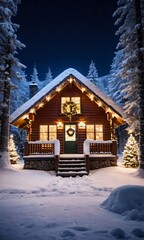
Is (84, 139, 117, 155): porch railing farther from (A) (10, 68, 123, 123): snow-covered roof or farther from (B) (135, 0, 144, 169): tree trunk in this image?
(B) (135, 0, 144, 169): tree trunk

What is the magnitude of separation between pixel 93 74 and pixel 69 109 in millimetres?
27968

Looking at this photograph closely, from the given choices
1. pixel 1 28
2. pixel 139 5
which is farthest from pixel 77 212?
pixel 139 5

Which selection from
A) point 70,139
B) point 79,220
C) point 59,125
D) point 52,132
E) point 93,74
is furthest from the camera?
point 93,74

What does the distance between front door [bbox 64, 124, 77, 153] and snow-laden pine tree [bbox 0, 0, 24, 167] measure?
237 inches

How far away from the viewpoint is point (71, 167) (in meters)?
15.5

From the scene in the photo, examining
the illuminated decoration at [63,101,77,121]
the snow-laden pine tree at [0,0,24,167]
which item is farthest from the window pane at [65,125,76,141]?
the snow-laden pine tree at [0,0,24,167]

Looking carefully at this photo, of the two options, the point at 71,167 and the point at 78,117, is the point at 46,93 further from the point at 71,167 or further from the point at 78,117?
the point at 71,167

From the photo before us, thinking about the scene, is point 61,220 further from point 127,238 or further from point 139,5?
point 139,5

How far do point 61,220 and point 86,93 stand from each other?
16.3m

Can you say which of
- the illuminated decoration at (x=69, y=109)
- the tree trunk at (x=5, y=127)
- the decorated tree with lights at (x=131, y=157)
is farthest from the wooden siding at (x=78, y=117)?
the tree trunk at (x=5, y=127)

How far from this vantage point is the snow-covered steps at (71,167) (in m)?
14.3

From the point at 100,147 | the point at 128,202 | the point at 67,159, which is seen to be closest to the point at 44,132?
the point at 67,159

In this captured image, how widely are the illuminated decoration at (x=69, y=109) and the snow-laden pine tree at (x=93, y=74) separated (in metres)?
26.2

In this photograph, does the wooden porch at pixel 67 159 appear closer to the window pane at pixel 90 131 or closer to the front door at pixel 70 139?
the window pane at pixel 90 131
